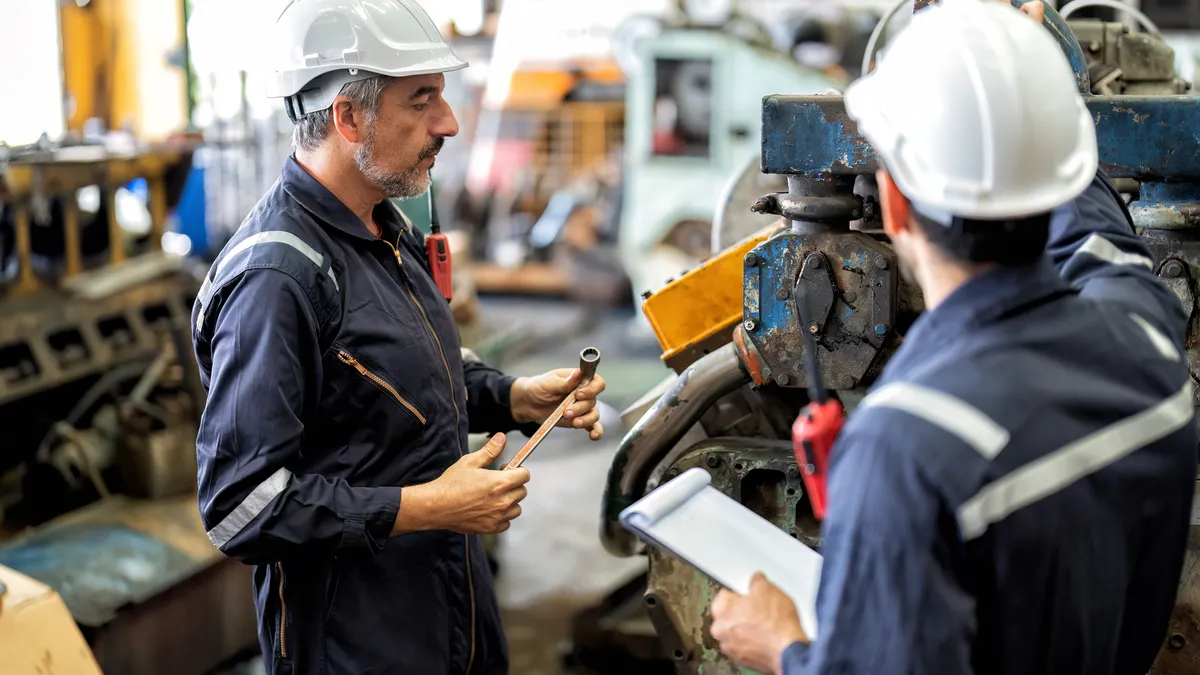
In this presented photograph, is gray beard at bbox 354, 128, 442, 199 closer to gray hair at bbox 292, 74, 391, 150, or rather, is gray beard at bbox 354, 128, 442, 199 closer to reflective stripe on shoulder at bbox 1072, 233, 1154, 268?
gray hair at bbox 292, 74, 391, 150

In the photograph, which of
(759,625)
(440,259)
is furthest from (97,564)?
(759,625)

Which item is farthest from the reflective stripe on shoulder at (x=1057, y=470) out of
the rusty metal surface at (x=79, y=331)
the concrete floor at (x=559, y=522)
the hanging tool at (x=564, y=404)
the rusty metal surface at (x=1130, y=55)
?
the rusty metal surface at (x=79, y=331)

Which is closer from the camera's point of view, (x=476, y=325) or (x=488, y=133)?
(x=476, y=325)

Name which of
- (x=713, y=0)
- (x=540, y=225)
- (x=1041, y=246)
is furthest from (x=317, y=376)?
(x=713, y=0)

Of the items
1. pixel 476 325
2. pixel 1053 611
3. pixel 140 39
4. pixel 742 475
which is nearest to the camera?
pixel 1053 611

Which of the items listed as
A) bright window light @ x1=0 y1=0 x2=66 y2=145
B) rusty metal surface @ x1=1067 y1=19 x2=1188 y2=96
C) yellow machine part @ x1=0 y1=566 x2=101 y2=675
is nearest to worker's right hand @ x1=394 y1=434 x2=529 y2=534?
yellow machine part @ x1=0 y1=566 x2=101 y2=675

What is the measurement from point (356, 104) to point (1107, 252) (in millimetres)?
1243

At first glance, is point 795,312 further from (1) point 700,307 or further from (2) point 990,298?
(2) point 990,298

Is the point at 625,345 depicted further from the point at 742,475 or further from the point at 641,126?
the point at 742,475

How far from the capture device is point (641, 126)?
8.20 meters

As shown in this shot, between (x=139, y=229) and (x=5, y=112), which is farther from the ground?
(x=5, y=112)

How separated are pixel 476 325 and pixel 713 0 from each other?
653 cm

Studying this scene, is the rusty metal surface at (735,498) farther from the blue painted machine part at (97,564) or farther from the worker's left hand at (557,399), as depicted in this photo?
the blue painted machine part at (97,564)

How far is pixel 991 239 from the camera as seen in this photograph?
133cm
